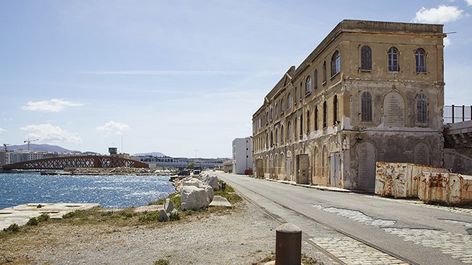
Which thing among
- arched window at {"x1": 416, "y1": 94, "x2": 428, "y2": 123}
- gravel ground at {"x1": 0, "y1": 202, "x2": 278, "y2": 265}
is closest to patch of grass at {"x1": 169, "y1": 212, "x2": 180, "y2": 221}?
gravel ground at {"x1": 0, "y1": 202, "x2": 278, "y2": 265}

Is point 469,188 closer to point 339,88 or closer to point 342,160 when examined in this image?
point 342,160

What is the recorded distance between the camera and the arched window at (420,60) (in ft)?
108

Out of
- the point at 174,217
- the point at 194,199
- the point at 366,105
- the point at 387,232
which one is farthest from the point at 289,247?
the point at 366,105

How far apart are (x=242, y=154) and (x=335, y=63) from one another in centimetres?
8346

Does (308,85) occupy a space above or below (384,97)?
above

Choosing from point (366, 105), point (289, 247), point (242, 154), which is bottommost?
point (289, 247)

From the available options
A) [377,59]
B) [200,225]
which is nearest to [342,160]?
[377,59]

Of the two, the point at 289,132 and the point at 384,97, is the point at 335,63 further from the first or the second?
the point at 289,132

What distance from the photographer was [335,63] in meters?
34.9

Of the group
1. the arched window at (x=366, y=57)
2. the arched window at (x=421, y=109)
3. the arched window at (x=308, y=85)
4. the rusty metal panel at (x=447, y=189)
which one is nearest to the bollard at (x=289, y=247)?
the rusty metal panel at (x=447, y=189)

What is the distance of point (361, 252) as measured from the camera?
9.17 metres

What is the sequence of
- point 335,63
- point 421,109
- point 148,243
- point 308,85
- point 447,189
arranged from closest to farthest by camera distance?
point 148,243
point 447,189
point 421,109
point 335,63
point 308,85

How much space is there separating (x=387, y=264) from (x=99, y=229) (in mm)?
8897

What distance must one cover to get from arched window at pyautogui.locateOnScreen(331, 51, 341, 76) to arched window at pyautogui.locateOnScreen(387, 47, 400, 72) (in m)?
3.53
